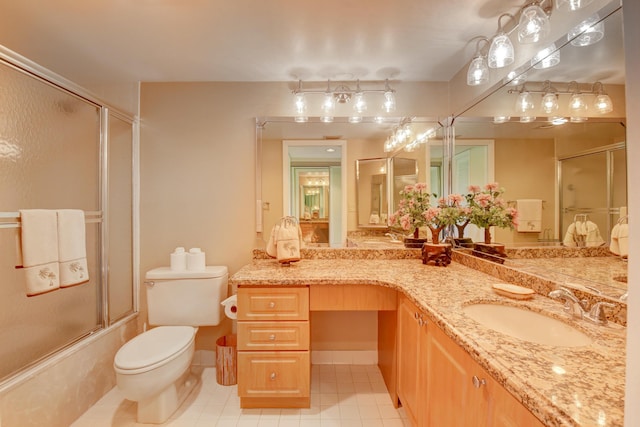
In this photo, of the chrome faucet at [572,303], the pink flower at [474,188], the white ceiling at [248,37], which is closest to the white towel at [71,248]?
the white ceiling at [248,37]

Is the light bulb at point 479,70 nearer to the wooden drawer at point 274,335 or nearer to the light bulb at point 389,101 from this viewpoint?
the light bulb at point 389,101

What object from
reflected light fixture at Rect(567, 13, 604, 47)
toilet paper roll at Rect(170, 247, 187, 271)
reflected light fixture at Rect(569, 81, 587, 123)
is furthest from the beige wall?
toilet paper roll at Rect(170, 247, 187, 271)

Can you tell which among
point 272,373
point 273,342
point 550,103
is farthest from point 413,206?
point 272,373

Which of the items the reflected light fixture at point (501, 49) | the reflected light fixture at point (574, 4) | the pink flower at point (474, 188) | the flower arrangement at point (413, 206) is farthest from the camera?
the flower arrangement at point (413, 206)

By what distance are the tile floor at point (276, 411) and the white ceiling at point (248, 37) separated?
2188 millimetres

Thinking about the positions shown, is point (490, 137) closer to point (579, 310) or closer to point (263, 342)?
point (579, 310)

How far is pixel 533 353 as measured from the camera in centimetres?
72

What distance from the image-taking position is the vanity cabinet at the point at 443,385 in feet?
2.27

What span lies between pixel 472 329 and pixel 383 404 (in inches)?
45.2

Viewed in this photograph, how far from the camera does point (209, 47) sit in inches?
64.9

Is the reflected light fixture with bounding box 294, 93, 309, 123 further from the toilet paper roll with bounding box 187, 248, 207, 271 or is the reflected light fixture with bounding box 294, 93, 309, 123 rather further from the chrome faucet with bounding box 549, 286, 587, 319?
the chrome faucet with bounding box 549, 286, 587, 319

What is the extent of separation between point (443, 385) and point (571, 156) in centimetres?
108

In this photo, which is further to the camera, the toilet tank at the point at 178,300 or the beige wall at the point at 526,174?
the toilet tank at the point at 178,300

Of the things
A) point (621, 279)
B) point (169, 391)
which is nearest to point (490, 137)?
point (621, 279)
